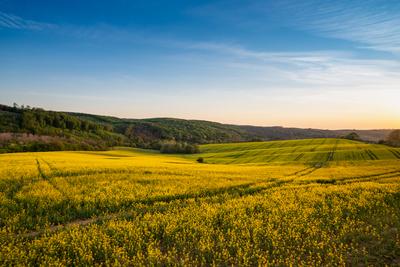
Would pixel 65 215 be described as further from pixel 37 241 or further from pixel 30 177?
pixel 30 177

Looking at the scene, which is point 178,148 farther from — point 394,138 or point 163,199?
point 163,199

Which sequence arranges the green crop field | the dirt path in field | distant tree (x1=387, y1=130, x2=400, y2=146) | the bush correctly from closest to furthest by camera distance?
the green crop field < the dirt path in field < distant tree (x1=387, y1=130, x2=400, y2=146) < the bush

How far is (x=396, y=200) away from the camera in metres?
18.1

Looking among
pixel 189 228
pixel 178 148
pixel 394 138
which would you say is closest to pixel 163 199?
pixel 189 228

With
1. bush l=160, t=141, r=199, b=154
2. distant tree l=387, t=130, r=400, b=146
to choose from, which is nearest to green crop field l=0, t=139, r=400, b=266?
bush l=160, t=141, r=199, b=154

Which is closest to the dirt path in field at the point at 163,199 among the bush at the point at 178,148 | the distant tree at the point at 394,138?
the bush at the point at 178,148

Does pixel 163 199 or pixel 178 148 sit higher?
pixel 163 199

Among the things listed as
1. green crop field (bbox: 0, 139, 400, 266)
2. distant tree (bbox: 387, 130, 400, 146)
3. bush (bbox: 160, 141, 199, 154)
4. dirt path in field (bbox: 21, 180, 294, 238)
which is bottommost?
bush (bbox: 160, 141, 199, 154)

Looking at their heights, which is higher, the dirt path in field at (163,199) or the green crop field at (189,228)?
the green crop field at (189,228)

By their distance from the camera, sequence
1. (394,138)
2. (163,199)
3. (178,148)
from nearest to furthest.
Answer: (163,199), (394,138), (178,148)

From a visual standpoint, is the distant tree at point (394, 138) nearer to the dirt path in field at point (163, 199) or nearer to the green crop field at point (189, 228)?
the dirt path in field at point (163, 199)

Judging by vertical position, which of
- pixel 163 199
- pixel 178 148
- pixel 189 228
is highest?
pixel 189 228

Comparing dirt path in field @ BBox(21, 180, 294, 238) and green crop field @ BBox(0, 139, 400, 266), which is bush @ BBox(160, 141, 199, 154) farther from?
green crop field @ BBox(0, 139, 400, 266)

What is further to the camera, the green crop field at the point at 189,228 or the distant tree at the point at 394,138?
the distant tree at the point at 394,138
